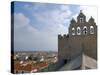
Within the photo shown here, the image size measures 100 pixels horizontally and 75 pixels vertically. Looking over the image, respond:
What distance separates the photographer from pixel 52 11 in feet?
6.01

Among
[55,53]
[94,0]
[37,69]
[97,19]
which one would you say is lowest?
[37,69]

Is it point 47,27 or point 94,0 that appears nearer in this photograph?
point 47,27

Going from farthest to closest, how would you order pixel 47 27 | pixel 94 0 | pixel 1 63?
pixel 94 0 < pixel 47 27 < pixel 1 63

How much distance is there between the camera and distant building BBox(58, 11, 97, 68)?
73.0 inches

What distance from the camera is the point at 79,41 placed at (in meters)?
1.90

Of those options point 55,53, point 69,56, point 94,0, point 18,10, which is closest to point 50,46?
point 55,53

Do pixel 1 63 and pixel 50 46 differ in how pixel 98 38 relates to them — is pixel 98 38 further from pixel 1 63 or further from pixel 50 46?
pixel 1 63

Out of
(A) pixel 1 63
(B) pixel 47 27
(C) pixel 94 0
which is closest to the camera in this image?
(A) pixel 1 63

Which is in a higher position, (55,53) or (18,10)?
(18,10)

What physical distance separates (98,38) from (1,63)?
2.88 feet

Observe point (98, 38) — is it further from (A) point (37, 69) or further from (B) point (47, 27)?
(A) point (37, 69)

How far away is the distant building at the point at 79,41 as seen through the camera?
1.85 meters

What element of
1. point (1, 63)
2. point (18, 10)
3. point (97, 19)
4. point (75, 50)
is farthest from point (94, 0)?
point (1, 63)

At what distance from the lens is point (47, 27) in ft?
5.97
